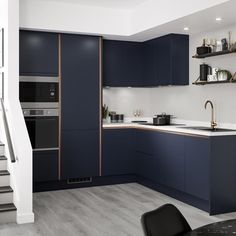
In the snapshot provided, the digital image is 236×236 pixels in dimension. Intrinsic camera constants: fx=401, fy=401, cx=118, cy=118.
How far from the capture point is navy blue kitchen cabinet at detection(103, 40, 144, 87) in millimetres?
6625

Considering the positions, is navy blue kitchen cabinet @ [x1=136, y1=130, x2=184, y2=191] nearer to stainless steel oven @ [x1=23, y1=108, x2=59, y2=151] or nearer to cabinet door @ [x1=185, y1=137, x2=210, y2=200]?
cabinet door @ [x1=185, y1=137, x2=210, y2=200]

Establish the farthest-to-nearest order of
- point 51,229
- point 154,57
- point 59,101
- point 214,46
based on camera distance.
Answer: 1. point 154,57
2. point 59,101
3. point 214,46
4. point 51,229

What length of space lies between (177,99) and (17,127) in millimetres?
2824

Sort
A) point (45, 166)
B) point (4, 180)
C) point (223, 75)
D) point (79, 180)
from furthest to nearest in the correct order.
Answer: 1. point (79, 180)
2. point (45, 166)
3. point (223, 75)
4. point (4, 180)

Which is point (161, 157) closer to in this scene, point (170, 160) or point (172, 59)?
point (170, 160)

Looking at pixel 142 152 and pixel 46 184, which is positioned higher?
pixel 142 152

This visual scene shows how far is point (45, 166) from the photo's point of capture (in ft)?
19.7

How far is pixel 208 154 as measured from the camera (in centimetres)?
477

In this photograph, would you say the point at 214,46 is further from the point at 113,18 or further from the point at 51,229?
the point at 51,229

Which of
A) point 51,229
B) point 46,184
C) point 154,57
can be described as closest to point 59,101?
point 46,184

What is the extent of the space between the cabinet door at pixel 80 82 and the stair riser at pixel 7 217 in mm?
1914

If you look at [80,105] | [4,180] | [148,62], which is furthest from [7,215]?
[148,62]

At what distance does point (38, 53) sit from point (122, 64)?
1.50 m

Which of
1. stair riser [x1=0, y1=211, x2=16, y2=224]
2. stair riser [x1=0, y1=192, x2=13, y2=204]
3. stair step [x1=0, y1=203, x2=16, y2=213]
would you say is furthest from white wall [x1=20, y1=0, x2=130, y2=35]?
stair riser [x1=0, y1=211, x2=16, y2=224]
